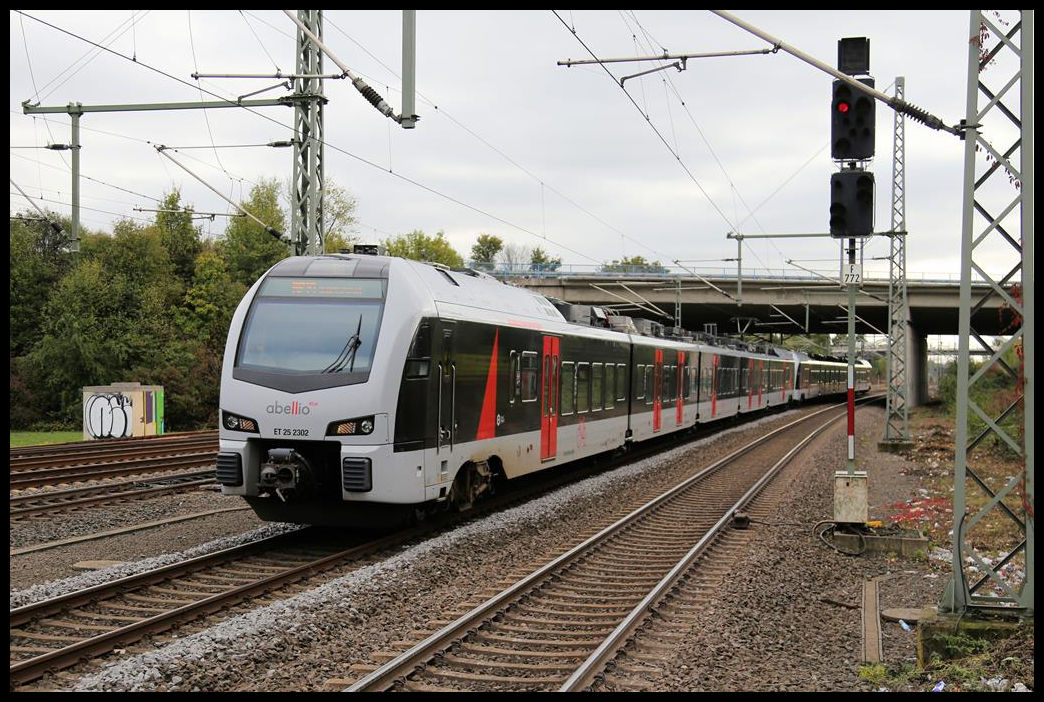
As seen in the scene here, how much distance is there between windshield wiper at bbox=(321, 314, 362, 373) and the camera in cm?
1045

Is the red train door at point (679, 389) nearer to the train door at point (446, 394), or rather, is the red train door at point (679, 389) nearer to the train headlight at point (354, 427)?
the train door at point (446, 394)

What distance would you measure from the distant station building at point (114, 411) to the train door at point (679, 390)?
48.2 ft

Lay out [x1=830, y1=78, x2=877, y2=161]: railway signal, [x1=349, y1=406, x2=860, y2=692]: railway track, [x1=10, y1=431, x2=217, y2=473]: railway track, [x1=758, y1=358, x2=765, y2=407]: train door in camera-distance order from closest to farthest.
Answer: [x1=349, y1=406, x2=860, y2=692]: railway track < [x1=830, y1=78, x2=877, y2=161]: railway signal < [x1=10, y1=431, x2=217, y2=473]: railway track < [x1=758, y1=358, x2=765, y2=407]: train door

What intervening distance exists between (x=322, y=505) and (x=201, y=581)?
73.3 inches

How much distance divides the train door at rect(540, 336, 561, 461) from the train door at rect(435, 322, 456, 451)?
3593 millimetres

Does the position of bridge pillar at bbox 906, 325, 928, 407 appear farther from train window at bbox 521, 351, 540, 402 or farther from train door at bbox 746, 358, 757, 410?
train window at bbox 521, 351, 540, 402

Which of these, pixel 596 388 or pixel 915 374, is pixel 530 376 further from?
pixel 915 374

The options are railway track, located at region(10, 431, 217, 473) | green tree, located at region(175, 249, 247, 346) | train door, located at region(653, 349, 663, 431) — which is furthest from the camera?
green tree, located at region(175, 249, 247, 346)

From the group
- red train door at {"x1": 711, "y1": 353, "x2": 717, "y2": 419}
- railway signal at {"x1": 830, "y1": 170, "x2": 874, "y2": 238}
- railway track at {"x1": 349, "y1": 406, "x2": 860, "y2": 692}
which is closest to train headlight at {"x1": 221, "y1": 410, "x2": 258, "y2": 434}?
railway track at {"x1": 349, "y1": 406, "x2": 860, "y2": 692}

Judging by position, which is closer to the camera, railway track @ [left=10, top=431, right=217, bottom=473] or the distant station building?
railway track @ [left=10, top=431, right=217, bottom=473]

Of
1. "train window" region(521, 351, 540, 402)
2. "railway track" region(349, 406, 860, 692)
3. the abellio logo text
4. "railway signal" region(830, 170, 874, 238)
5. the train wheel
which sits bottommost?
"railway track" region(349, 406, 860, 692)

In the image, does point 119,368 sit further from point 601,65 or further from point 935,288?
point 935,288

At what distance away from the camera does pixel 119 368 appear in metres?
43.6
